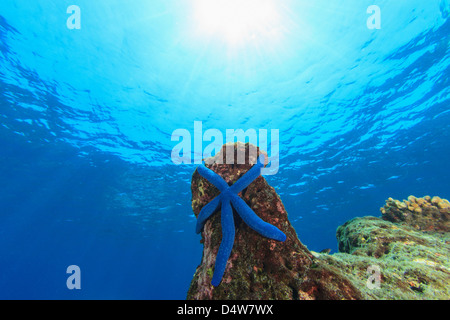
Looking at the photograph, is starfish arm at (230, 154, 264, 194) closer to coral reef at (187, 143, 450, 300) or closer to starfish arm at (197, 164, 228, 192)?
starfish arm at (197, 164, 228, 192)

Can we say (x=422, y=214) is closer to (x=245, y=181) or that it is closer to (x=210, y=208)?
(x=245, y=181)

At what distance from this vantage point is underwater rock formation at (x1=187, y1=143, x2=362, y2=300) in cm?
200

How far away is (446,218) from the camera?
197 inches

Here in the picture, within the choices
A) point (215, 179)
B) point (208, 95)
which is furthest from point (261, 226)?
point (208, 95)

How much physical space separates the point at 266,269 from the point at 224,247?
582mm

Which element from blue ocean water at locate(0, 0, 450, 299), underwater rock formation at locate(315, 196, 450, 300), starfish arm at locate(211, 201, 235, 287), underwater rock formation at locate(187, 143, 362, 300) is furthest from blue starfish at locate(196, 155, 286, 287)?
blue ocean water at locate(0, 0, 450, 299)

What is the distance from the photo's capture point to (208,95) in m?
12.0

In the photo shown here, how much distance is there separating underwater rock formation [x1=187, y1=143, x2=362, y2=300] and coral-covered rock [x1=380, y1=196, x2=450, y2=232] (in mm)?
4747

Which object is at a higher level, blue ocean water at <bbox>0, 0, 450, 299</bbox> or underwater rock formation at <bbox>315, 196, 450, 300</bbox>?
blue ocean water at <bbox>0, 0, 450, 299</bbox>

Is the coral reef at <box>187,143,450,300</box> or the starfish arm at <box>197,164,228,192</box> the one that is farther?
the starfish arm at <box>197,164,228,192</box>

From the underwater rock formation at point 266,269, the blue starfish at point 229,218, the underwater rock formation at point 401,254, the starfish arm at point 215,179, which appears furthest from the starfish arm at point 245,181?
the underwater rock formation at point 401,254

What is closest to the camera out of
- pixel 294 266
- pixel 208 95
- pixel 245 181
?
pixel 294 266

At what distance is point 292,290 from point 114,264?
88259mm
